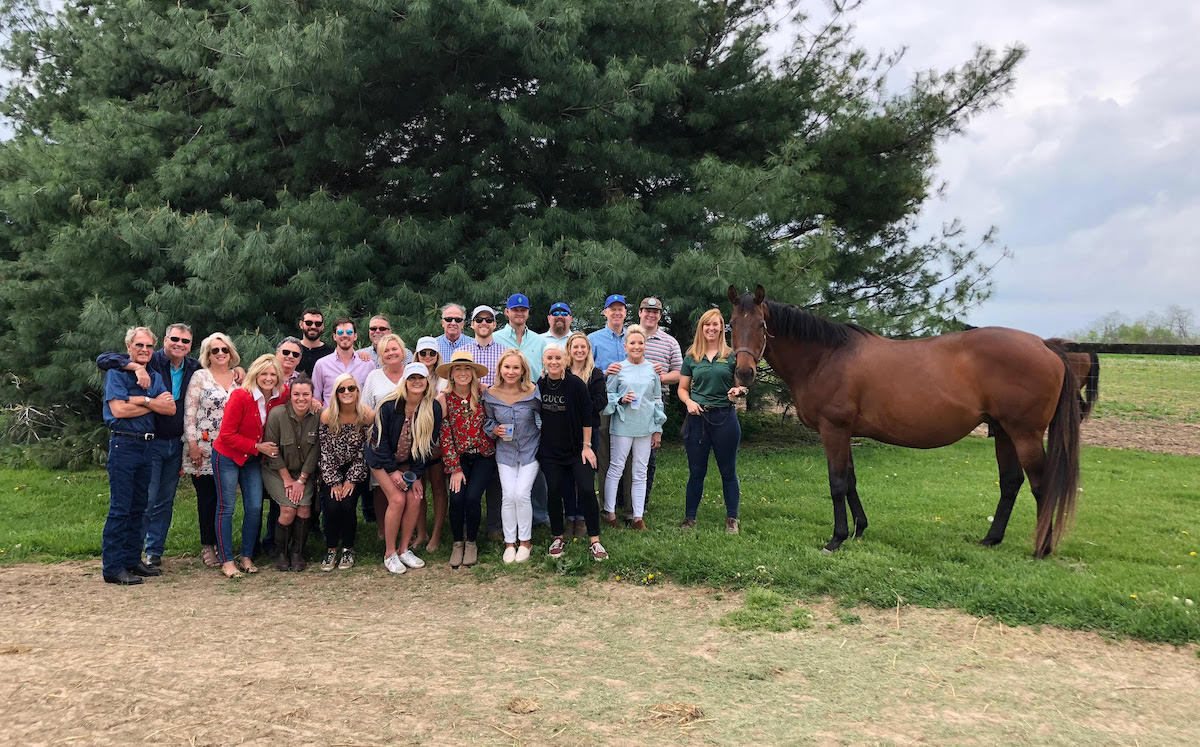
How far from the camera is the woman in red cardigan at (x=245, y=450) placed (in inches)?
210

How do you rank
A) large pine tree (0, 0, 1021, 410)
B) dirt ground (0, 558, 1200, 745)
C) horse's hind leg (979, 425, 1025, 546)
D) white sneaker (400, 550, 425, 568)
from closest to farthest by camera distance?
dirt ground (0, 558, 1200, 745), white sneaker (400, 550, 425, 568), horse's hind leg (979, 425, 1025, 546), large pine tree (0, 0, 1021, 410)

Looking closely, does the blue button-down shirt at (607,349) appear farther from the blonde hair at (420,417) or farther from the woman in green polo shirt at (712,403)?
the blonde hair at (420,417)

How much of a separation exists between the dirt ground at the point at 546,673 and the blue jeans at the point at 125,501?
0.38m

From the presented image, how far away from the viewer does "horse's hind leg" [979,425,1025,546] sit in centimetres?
580

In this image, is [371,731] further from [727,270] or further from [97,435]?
[97,435]

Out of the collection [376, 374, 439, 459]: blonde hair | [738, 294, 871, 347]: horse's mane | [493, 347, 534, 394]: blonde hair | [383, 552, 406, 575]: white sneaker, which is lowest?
[383, 552, 406, 575]: white sneaker

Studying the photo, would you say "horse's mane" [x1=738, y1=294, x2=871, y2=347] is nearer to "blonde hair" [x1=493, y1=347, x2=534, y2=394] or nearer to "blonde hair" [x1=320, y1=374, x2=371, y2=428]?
"blonde hair" [x1=493, y1=347, x2=534, y2=394]

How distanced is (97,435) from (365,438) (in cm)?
685

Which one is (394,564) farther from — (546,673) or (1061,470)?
(1061,470)

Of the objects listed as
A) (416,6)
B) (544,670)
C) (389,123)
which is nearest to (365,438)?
(544,670)

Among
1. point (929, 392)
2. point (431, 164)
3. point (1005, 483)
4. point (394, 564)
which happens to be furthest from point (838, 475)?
point (431, 164)

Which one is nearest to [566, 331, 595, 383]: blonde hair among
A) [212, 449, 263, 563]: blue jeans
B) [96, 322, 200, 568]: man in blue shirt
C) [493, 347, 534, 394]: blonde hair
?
[493, 347, 534, 394]: blonde hair

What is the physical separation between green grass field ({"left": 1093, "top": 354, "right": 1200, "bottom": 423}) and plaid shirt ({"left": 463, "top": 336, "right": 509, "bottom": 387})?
14020mm

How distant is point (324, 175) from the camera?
10.0 meters
